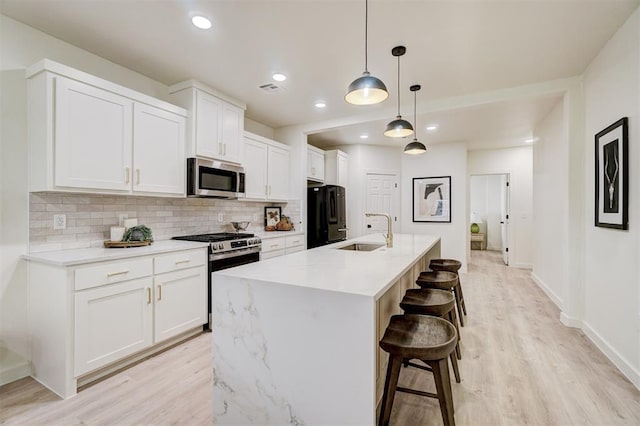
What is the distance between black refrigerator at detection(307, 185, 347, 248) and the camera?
486 centimetres

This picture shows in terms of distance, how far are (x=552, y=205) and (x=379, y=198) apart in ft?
9.57

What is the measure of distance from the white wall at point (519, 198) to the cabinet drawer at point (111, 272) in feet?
21.9

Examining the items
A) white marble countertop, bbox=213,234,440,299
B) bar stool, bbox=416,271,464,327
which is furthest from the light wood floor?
white marble countertop, bbox=213,234,440,299

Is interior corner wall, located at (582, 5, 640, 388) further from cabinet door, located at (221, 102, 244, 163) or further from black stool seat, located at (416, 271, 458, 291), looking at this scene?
cabinet door, located at (221, 102, 244, 163)

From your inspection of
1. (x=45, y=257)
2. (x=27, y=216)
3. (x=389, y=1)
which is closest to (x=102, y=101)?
(x=27, y=216)

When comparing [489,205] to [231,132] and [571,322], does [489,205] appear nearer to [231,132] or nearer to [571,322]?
[571,322]

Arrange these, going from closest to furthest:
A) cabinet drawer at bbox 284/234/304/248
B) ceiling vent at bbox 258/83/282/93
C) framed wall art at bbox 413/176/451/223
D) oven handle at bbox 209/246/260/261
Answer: oven handle at bbox 209/246/260/261, ceiling vent at bbox 258/83/282/93, cabinet drawer at bbox 284/234/304/248, framed wall art at bbox 413/176/451/223

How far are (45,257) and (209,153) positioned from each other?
1694 mm

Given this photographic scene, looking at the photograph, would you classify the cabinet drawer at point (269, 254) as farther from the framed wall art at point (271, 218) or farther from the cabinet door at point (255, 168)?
the cabinet door at point (255, 168)

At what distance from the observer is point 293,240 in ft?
14.4

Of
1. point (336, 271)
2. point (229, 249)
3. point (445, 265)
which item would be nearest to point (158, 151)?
point (229, 249)

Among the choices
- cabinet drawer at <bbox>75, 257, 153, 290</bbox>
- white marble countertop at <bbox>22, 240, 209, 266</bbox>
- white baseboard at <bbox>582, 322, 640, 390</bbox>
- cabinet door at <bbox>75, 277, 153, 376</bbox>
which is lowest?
white baseboard at <bbox>582, 322, 640, 390</bbox>

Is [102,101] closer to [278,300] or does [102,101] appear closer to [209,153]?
[209,153]

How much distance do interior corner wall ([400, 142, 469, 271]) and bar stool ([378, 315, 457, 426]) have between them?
15.5ft
